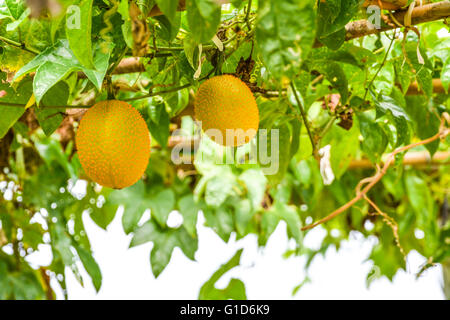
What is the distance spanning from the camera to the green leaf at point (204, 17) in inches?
15.2

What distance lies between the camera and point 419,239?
190 centimetres

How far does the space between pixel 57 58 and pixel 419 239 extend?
166cm

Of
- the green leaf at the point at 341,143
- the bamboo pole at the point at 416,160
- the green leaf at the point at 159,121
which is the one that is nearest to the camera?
the green leaf at the point at 159,121

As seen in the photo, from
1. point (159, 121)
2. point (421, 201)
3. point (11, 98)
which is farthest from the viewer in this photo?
point (421, 201)

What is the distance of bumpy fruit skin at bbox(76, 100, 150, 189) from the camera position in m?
0.56

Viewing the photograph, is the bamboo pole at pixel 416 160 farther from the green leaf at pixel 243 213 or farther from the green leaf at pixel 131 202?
the green leaf at pixel 131 202

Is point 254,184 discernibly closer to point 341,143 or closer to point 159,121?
point 341,143

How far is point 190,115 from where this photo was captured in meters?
1.22

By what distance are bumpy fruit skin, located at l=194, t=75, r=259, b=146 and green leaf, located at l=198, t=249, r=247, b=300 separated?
917 mm

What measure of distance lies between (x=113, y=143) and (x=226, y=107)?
12cm

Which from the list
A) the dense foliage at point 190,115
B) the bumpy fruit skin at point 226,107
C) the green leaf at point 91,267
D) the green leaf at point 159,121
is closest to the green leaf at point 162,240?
the dense foliage at point 190,115

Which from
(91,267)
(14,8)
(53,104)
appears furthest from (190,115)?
(14,8)

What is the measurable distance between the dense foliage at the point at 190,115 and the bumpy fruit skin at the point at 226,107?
0.04 meters
